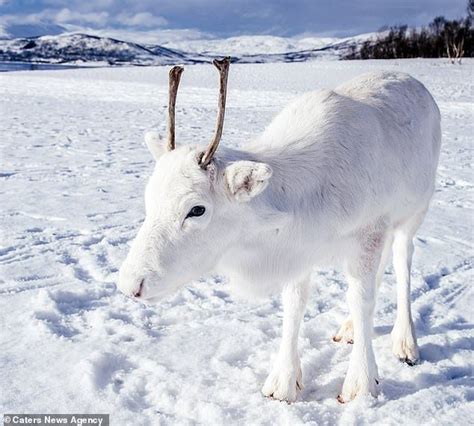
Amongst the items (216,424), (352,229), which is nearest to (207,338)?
(216,424)

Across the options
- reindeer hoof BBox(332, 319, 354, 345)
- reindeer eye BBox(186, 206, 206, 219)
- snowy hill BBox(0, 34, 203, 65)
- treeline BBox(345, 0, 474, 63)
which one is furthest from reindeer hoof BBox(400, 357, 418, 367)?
snowy hill BBox(0, 34, 203, 65)

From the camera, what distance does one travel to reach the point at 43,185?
27.5ft

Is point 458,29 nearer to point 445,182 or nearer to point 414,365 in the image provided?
point 445,182

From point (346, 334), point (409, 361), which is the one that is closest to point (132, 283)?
point (346, 334)

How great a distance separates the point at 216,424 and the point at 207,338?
0.99 meters

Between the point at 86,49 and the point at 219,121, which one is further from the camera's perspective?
the point at 86,49

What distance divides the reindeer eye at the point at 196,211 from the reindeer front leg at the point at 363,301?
3.65 feet

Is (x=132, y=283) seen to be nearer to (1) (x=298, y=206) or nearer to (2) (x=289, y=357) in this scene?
(1) (x=298, y=206)

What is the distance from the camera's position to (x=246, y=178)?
2.84 m

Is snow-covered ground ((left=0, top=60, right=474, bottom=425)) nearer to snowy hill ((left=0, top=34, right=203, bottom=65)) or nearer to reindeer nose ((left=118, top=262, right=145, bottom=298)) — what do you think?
reindeer nose ((left=118, top=262, right=145, bottom=298))

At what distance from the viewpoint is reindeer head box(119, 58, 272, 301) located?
2.80 meters

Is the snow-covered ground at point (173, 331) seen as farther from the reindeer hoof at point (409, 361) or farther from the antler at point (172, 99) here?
the antler at point (172, 99)

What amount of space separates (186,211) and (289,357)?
1.30 m

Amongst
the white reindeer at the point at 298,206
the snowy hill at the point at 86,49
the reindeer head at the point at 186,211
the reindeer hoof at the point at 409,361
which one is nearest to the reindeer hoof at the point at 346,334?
the white reindeer at the point at 298,206
